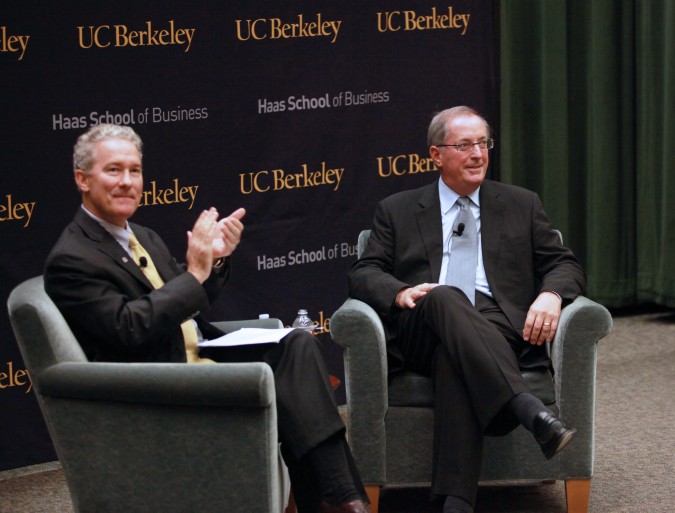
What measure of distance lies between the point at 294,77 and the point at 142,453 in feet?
7.23

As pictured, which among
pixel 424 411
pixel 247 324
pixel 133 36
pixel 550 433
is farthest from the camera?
pixel 133 36

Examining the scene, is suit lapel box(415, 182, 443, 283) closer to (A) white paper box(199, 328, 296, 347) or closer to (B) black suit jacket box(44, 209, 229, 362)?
(A) white paper box(199, 328, 296, 347)

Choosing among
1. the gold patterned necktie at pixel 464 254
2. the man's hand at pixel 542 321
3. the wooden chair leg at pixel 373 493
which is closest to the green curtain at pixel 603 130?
the gold patterned necktie at pixel 464 254

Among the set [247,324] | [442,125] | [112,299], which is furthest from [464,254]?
[112,299]

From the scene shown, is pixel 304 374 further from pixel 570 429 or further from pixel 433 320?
pixel 570 429

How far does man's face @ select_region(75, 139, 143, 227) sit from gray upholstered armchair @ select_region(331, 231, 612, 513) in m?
0.71

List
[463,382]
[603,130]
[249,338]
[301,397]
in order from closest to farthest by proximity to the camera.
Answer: [301,397]
[249,338]
[463,382]
[603,130]

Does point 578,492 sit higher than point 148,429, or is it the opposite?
point 148,429

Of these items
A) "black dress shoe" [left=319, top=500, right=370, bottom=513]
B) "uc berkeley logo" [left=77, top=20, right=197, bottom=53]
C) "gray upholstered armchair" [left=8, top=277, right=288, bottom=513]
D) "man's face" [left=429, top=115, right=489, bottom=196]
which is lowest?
"black dress shoe" [left=319, top=500, right=370, bottom=513]

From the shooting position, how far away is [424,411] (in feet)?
10.7

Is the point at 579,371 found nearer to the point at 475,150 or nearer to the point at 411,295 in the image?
the point at 411,295

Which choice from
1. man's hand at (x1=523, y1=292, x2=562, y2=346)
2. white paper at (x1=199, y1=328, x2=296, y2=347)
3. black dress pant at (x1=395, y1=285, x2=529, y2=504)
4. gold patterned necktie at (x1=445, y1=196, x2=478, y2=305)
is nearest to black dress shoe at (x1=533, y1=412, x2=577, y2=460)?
black dress pant at (x1=395, y1=285, x2=529, y2=504)

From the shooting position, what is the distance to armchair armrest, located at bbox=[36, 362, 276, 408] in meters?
2.49

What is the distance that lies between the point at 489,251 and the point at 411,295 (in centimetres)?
35
